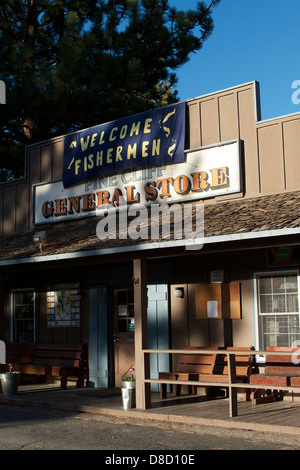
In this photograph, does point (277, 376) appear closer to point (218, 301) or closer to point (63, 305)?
point (218, 301)

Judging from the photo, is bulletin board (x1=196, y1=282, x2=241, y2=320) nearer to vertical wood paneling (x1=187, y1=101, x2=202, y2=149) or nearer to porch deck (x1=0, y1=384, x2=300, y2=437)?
porch deck (x1=0, y1=384, x2=300, y2=437)

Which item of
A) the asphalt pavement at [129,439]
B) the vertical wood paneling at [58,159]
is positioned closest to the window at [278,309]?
the asphalt pavement at [129,439]

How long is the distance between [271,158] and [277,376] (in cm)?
394

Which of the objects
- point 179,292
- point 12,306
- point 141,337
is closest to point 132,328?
point 179,292

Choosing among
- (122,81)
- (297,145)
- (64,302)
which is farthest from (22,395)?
(122,81)

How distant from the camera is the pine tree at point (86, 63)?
1956 cm

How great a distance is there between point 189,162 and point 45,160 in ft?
15.5

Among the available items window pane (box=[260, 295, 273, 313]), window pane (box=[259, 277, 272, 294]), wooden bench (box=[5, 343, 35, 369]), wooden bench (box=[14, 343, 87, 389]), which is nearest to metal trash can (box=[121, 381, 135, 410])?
window pane (box=[260, 295, 273, 313])

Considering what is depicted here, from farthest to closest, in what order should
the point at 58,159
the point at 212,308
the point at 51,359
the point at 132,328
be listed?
the point at 58,159
the point at 51,359
the point at 132,328
the point at 212,308

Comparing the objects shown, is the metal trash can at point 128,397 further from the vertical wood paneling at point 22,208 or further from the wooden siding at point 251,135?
the vertical wood paneling at point 22,208

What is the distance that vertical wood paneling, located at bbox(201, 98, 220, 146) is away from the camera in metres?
11.7

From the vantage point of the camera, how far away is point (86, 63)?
63.3 ft

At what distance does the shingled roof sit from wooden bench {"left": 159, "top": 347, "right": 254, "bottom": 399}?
8.34ft
